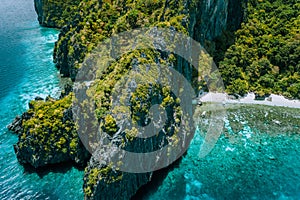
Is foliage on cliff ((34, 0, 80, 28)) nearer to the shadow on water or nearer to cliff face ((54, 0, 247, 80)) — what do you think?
cliff face ((54, 0, 247, 80))

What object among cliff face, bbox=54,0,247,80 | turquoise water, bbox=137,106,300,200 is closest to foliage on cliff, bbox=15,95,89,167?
turquoise water, bbox=137,106,300,200

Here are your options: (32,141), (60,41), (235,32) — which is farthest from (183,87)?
(60,41)

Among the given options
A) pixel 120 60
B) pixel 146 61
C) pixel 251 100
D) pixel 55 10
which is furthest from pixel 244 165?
pixel 55 10

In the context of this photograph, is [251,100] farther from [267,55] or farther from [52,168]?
[52,168]

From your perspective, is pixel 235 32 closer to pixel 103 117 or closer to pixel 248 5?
pixel 248 5

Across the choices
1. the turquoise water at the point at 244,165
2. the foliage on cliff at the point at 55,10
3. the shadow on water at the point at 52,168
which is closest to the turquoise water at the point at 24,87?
the shadow on water at the point at 52,168
